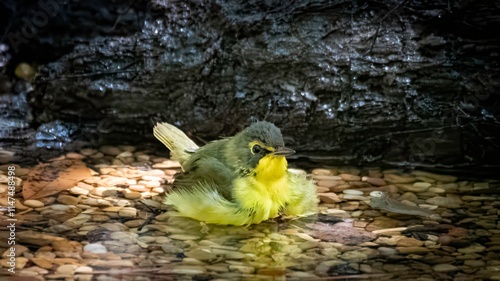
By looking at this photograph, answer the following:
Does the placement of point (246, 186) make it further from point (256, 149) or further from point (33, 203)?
point (33, 203)

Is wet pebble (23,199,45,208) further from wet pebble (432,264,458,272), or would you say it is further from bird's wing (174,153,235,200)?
wet pebble (432,264,458,272)

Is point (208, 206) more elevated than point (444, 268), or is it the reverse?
point (208, 206)

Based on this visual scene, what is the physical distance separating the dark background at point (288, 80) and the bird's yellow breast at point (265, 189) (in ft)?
4.10

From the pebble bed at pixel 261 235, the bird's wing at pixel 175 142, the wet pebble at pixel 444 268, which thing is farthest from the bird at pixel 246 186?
the wet pebble at pixel 444 268

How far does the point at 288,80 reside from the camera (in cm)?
647

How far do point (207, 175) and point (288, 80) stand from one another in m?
1.58

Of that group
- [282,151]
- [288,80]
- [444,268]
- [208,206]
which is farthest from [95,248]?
[288,80]

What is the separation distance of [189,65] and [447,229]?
273 centimetres

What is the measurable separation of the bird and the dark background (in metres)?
→ 1.16

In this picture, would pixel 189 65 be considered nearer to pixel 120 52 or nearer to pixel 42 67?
pixel 120 52

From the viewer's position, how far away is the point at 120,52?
6.68m

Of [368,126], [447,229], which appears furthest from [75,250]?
[368,126]

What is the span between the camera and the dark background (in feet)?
20.4

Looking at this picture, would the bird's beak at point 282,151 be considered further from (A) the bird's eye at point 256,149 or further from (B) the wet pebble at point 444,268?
(B) the wet pebble at point 444,268
